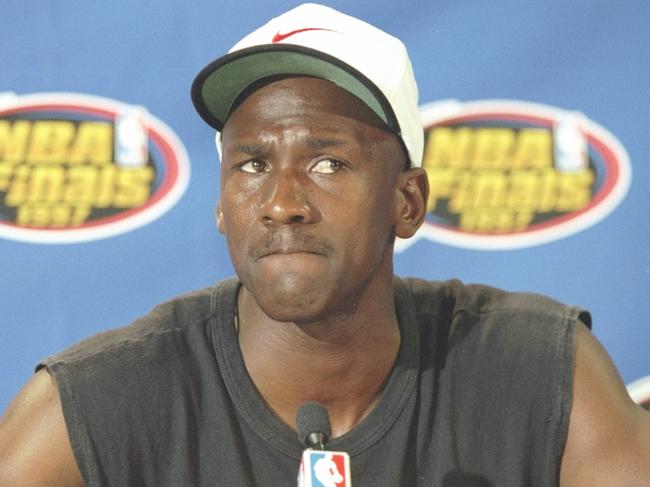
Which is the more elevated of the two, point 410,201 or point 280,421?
point 410,201

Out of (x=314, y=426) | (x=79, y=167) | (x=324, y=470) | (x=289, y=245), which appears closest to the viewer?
(x=324, y=470)

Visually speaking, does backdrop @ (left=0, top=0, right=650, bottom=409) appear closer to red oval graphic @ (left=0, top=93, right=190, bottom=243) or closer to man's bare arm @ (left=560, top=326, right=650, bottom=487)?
red oval graphic @ (left=0, top=93, right=190, bottom=243)

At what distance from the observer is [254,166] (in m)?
1.60

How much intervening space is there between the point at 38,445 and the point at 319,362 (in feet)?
1.27

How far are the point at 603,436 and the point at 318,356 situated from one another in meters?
0.40

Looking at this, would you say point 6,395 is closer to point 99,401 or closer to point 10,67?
point 10,67

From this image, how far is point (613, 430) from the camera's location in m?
1.68

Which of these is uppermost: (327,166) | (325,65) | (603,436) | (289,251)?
(325,65)

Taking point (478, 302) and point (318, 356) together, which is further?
point (478, 302)

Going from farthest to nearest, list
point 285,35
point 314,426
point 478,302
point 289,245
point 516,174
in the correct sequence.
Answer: point 516,174 → point 478,302 → point 285,35 → point 289,245 → point 314,426

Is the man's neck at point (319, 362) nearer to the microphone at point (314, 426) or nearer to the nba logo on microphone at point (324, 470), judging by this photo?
the microphone at point (314, 426)

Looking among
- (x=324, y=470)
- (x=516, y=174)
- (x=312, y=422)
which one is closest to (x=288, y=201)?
(x=312, y=422)

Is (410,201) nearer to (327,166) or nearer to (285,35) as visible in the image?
(327,166)

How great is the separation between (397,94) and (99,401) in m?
0.56
